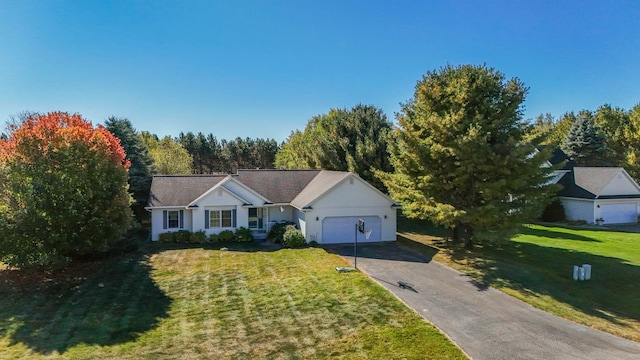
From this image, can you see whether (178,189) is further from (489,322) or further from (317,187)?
(489,322)

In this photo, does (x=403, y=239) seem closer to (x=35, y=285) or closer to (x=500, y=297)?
(x=500, y=297)

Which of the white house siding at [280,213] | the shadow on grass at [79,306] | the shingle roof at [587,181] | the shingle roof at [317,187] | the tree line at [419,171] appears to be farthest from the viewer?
the shingle roof at [587,181]

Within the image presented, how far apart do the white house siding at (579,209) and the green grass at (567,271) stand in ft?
16.2

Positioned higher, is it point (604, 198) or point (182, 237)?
point (604, 198)

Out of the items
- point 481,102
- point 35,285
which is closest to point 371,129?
point 481,102

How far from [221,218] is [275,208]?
407cm

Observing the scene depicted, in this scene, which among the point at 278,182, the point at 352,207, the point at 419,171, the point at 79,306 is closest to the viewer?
the point at 79,306

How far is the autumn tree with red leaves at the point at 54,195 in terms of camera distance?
16.9 meters

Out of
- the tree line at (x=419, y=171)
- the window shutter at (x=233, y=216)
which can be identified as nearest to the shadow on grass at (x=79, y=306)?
the tree line at (x=419, y=171)

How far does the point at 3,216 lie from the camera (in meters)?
16.6

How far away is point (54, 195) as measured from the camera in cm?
1758

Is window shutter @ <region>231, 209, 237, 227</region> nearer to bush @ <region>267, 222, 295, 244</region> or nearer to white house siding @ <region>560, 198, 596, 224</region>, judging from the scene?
bush @ <region>267, 222, 295, 244</region>

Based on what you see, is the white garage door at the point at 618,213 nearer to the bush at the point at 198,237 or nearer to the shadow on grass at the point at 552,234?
the shadow on grass at the point at 552,234

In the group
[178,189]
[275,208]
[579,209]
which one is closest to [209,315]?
[275,208]
